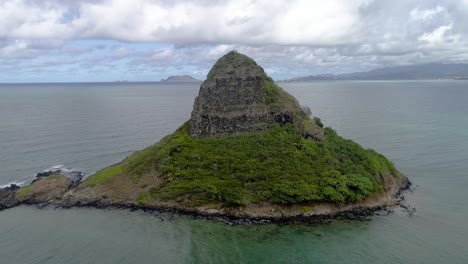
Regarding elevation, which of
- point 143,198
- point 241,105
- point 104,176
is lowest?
point 143,198

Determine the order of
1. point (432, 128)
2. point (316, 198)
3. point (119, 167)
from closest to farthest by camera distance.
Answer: point (316, 198) → point (119, 167) → point (432, 128)

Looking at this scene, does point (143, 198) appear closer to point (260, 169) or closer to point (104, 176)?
point (104, 176)

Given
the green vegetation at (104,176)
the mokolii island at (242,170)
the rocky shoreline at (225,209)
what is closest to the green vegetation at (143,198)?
the mokolii island at (242,170)

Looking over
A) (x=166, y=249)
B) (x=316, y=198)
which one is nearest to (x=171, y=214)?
(x=166, y=249)

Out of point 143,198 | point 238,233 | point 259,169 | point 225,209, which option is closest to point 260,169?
point 259,169

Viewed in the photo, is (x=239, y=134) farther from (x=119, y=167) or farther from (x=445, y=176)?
(x=445, y=176)

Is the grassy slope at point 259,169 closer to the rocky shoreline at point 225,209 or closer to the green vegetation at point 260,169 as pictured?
the green vegetation at point 260,169
